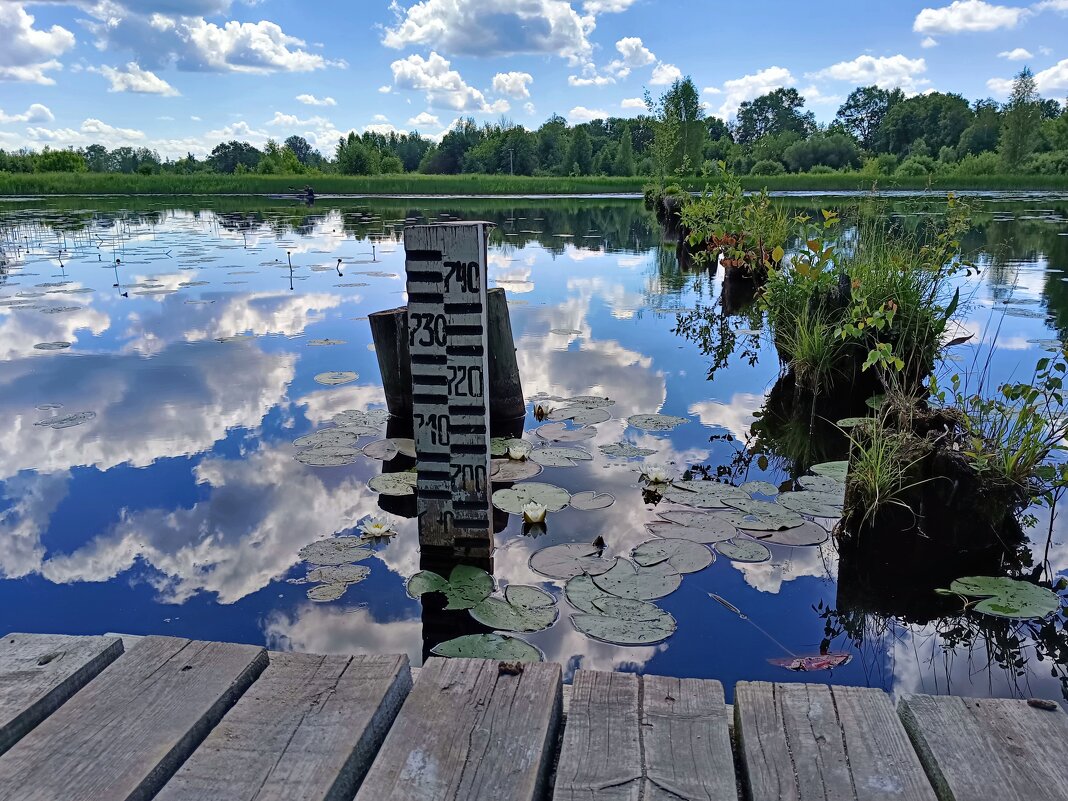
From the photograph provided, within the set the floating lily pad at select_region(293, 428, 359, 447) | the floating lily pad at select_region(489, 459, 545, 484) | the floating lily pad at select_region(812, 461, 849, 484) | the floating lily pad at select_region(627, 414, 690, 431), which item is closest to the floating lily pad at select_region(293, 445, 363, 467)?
the floating lily pad at select_region(293, 428, 359, 447)

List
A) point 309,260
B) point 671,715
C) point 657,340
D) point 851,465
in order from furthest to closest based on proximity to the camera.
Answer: point 309,260 → point 657,340 → point 851,465 → point 671,715

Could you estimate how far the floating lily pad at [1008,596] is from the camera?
8.95 feet

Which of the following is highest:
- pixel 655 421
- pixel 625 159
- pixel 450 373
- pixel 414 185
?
pixel 625 159

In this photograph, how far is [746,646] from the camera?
103 inches

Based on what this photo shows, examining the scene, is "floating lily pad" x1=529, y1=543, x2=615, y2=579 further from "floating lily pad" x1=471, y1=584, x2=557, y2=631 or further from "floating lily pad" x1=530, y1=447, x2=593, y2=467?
"floating lily pad" x1=530, y1=447, x2=593, y2=467

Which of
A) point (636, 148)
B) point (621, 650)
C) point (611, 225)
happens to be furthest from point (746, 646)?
point (636, 148)

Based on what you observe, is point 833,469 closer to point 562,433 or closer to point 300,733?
point 562,433

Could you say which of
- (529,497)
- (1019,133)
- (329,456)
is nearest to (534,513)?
(529,497)

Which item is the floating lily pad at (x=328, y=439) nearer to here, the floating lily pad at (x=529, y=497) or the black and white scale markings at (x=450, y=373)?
the floating lily pad at (x=529, y=497)

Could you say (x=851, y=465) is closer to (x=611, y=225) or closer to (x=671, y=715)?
(x=671, y=715)

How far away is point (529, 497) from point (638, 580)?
0.93 meters

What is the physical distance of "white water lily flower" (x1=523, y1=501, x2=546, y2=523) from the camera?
349 centimetres

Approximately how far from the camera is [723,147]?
62.5 m

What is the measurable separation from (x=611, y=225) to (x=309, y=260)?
1005 centimetres
